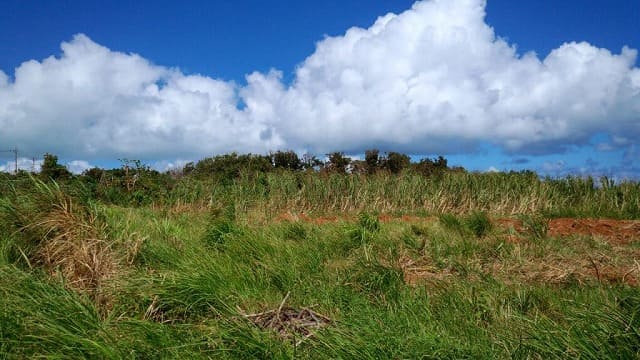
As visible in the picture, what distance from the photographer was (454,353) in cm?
251

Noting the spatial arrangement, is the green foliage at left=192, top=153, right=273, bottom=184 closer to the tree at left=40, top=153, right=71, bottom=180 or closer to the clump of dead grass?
the tree at left=40, top=153, right=71, bottom=180

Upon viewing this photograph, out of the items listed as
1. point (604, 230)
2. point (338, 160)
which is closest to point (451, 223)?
point (604, 230)

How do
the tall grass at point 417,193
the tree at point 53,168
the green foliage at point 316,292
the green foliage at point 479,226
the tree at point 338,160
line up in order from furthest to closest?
the tree at point 338,160
the tree at point 53,168
the tall grass at point 417,193
the green foliage at point 479,226
the green foliage at point 316,292

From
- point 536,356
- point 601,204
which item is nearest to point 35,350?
point 536,356

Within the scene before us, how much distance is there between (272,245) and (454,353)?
308 cm

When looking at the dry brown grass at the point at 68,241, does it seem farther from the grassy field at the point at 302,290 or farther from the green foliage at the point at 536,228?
the green foliage at the point at 536,228

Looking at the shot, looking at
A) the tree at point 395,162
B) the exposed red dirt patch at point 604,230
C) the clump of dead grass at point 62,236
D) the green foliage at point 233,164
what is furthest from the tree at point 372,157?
the clump of dead grass at point 62,236

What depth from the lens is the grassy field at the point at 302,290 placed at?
8.77 ft

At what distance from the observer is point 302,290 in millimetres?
4137

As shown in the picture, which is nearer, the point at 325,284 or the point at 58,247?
the point at 325,284

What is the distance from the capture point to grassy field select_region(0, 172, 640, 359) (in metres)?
2.67

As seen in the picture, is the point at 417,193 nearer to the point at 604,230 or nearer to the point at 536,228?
the point at 604,230

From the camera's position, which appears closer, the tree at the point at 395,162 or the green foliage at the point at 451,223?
the green foliage at the point at 451,223

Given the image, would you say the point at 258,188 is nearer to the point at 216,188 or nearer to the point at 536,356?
the point at 216,188
